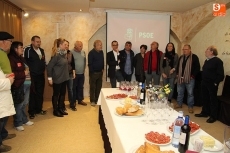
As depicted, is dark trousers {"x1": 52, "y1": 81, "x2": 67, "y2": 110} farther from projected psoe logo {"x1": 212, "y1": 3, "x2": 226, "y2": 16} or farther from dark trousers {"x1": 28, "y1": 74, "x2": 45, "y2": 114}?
projected psoe logo {"x1": 212, "y1": 3, "x2": 226, "y2": 16}

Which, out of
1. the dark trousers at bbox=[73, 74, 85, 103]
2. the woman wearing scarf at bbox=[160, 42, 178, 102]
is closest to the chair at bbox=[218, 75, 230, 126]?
the woman wearing scarf at bbox=[160, 42, 178, 102]

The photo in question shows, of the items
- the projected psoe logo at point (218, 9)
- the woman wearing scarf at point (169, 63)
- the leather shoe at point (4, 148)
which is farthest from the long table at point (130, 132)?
the projected psoe logo at point (218, 9)

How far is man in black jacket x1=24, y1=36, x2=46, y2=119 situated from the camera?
3643mm

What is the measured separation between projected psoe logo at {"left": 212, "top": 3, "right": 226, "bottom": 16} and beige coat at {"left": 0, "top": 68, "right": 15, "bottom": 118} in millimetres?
4275

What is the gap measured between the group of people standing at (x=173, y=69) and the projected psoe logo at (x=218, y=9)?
3.18ft

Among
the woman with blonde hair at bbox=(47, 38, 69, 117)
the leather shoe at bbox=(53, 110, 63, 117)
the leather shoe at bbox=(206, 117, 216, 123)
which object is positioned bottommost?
the leather shoe at bbox=(206, 117, 216, 123)

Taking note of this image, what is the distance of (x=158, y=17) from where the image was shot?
18.0 feet

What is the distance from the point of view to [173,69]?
455cm

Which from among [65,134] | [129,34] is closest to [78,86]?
[65,134]

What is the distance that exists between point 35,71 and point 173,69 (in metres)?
3.08

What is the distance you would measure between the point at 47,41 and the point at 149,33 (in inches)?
115

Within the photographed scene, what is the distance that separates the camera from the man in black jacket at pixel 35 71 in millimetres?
3643

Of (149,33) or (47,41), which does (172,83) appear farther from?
(47,41)

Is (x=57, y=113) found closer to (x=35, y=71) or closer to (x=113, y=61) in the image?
(x=35, y=71)
